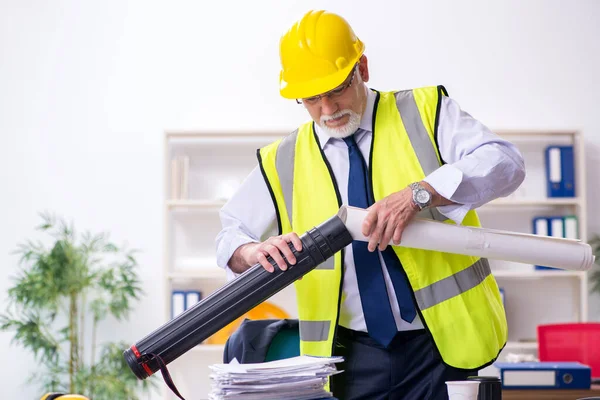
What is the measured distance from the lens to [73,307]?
4.87m

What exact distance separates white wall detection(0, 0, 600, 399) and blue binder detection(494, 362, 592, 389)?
106 inches

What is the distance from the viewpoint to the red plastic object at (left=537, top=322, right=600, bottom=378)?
3596 mm

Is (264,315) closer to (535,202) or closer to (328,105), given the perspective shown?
(535,202)

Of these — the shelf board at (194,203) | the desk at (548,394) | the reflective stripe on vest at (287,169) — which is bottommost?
the desk at (548,394)

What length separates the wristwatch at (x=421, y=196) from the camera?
5.08 ft

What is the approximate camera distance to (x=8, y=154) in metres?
5.37

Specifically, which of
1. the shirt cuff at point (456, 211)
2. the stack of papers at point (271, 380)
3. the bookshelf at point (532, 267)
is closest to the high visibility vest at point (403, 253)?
the shirt cuff at point (456, 211)

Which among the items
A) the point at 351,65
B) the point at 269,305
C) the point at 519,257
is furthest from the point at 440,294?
the point at 269,305

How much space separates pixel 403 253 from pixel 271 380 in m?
0.55

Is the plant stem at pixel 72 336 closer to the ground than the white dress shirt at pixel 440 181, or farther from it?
closer to the ground

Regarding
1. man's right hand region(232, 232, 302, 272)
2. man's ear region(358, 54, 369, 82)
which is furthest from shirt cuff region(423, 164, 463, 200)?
man's ear region(358, 54, 369, 82)

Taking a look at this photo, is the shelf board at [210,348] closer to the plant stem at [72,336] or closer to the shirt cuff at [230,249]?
the plant stem at [72,336]

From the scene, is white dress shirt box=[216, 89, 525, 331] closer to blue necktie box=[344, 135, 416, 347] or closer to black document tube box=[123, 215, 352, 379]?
blue necktie box=[344, 135, 416, 347]

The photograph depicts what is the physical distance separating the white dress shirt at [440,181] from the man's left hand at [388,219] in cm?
9
